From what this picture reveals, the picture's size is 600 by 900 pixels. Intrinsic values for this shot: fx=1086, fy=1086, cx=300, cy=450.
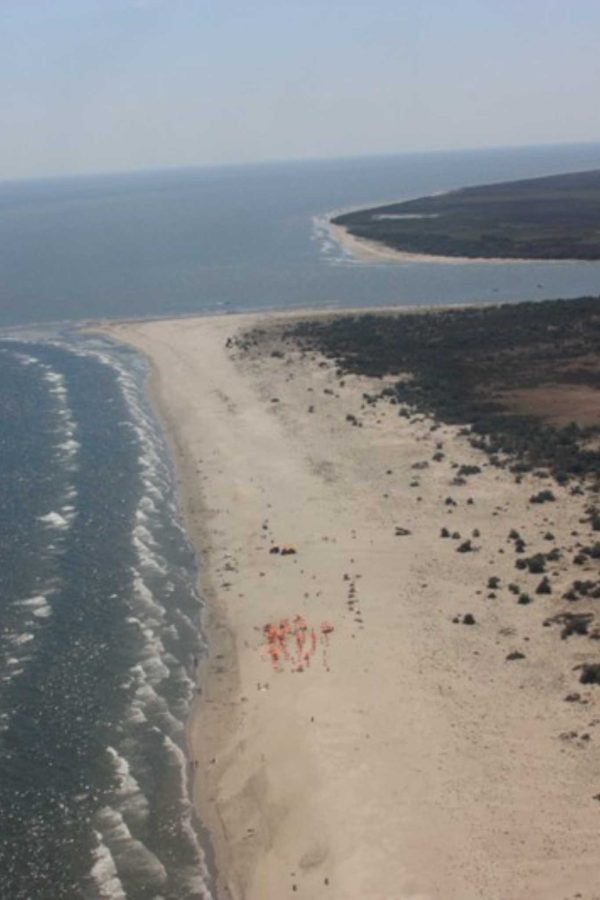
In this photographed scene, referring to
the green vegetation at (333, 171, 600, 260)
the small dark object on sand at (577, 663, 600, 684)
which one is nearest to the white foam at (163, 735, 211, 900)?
the small dark object on sand at (577, 663, 600, 684)

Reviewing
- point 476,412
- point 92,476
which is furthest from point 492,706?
point 476,412

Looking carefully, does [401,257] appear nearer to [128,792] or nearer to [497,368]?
[497,368]

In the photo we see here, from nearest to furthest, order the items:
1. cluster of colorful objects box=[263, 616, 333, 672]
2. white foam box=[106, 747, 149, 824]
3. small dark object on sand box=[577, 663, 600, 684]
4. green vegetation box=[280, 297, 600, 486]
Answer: white foam box=[106, 747, 149, 824] < small dark object on sand box=[577, 663, 600, 684] < cluster of colorful objects box=[263, 616, 333, 672] < green vegetation box=[280, 297, 600, 486]

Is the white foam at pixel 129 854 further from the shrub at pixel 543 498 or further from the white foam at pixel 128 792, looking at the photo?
the shrub at pixel 543 498

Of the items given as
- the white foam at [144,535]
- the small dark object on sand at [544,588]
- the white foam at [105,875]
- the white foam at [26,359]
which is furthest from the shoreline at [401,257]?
the white foam at [105,875]

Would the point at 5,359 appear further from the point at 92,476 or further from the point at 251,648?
the point at 251,648

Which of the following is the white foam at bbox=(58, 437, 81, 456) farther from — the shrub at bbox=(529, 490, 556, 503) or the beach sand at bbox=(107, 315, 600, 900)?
the shrub at bbox=(529, 490, 556, 503)

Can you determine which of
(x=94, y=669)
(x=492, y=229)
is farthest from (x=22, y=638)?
(x=492, y=229)
